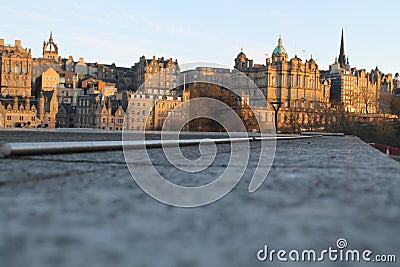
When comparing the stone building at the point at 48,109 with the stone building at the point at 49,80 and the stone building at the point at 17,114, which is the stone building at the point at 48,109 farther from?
the stone building at the point at 49,80

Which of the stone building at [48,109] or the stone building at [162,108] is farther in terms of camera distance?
the stone building at [162,108]

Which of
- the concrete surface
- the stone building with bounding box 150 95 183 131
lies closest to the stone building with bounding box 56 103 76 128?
the stone building with bounding box 150 95 183 131

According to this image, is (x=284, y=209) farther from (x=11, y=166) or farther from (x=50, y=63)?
(x=50, y=63)

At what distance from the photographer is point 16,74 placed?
69188mm

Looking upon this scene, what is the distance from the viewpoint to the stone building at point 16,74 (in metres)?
68.6

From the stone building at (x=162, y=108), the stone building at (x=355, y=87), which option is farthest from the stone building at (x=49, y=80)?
the stone building at (x=355, y=87)

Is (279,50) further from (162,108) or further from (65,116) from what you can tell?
(65,116)

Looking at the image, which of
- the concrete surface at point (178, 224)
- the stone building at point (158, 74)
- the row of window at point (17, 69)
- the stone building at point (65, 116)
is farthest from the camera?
the stone building at point (158, 74)

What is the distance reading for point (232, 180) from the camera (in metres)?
1.62

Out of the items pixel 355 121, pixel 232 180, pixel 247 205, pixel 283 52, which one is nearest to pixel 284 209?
pixel 247 205

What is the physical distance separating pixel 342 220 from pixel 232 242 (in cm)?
28

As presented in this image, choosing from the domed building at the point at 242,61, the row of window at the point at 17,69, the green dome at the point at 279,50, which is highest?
the green dome at the point at 279,50

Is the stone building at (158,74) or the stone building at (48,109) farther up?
the stone building at (158,74)

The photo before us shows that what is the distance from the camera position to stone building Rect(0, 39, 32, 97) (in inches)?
2702
